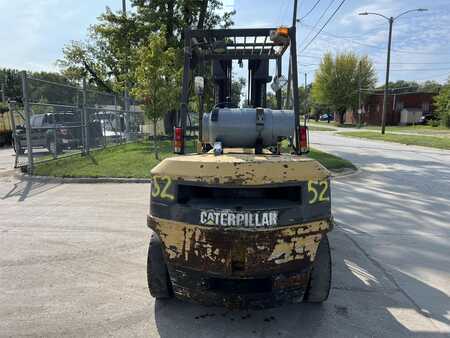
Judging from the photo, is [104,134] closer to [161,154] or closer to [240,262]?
[161,154]

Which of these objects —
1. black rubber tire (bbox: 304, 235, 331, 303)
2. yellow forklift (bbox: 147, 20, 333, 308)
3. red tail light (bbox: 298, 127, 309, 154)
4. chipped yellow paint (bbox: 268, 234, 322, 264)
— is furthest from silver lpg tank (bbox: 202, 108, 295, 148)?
chipped yellow paint (bbox: 268, 234, 322, 264)

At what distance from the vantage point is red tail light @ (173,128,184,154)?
14.1 ft

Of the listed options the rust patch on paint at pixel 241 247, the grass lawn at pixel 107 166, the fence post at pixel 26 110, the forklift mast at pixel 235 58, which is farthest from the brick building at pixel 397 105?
the rust patch on paint at pixel 241 247

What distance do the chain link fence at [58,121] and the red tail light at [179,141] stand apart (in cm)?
806

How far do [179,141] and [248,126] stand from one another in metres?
0.99

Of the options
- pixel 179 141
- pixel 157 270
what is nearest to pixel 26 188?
pixel 179 141

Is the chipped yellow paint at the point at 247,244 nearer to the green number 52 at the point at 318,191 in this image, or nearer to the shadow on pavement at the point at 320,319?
the green number 52 at the point at 318,191

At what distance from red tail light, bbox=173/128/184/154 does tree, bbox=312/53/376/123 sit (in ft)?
182

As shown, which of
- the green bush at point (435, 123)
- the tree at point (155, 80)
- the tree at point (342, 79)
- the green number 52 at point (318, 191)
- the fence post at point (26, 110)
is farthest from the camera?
the tree at point (342, 79)

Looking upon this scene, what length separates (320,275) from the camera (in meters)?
3.19

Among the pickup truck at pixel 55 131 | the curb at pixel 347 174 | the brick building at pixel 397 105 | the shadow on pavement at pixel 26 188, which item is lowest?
the shadow on pavement at pixel 26 188

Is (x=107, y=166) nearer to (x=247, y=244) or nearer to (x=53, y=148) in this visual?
(x=53, y=148)

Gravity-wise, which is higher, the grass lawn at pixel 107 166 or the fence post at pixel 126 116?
the fence post at pixel 126 116

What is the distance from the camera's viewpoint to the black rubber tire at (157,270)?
10.6 ft
